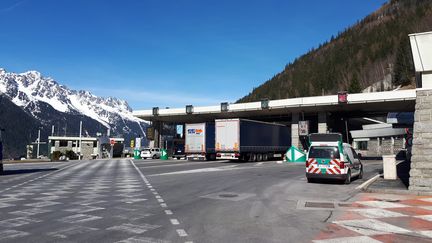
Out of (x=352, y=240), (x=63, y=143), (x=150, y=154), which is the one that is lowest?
(x=352, y=240)

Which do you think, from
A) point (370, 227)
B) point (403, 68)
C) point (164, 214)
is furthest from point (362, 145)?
point (164, 214)

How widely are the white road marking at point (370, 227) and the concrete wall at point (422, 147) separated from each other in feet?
17.9

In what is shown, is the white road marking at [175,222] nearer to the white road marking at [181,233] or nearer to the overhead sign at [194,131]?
the white road marking at [181,233]

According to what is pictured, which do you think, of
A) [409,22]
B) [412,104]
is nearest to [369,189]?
[412,104]

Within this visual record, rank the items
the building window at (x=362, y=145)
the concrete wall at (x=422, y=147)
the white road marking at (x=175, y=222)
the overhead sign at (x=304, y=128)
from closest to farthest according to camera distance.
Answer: the white road marking at (x=175, y=222) < the concrete wall at (x=422, y=147) < the overhead sign at (x=304, y=128) < the building window at (x=362, y=145)

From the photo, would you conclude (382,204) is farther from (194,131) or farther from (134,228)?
(194,131)

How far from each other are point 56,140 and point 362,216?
127758 mm

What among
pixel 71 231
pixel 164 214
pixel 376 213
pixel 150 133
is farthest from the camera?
pixel 150 133

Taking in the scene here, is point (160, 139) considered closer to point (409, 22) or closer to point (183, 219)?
point (183, 219)

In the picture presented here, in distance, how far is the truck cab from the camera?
16.8m

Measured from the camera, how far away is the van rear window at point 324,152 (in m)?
16.9

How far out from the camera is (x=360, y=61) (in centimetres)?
14762

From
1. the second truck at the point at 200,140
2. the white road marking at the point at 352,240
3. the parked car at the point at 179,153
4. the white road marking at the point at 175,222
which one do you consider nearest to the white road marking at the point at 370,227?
the white road marking at the point at 352,240

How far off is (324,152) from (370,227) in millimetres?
9176
